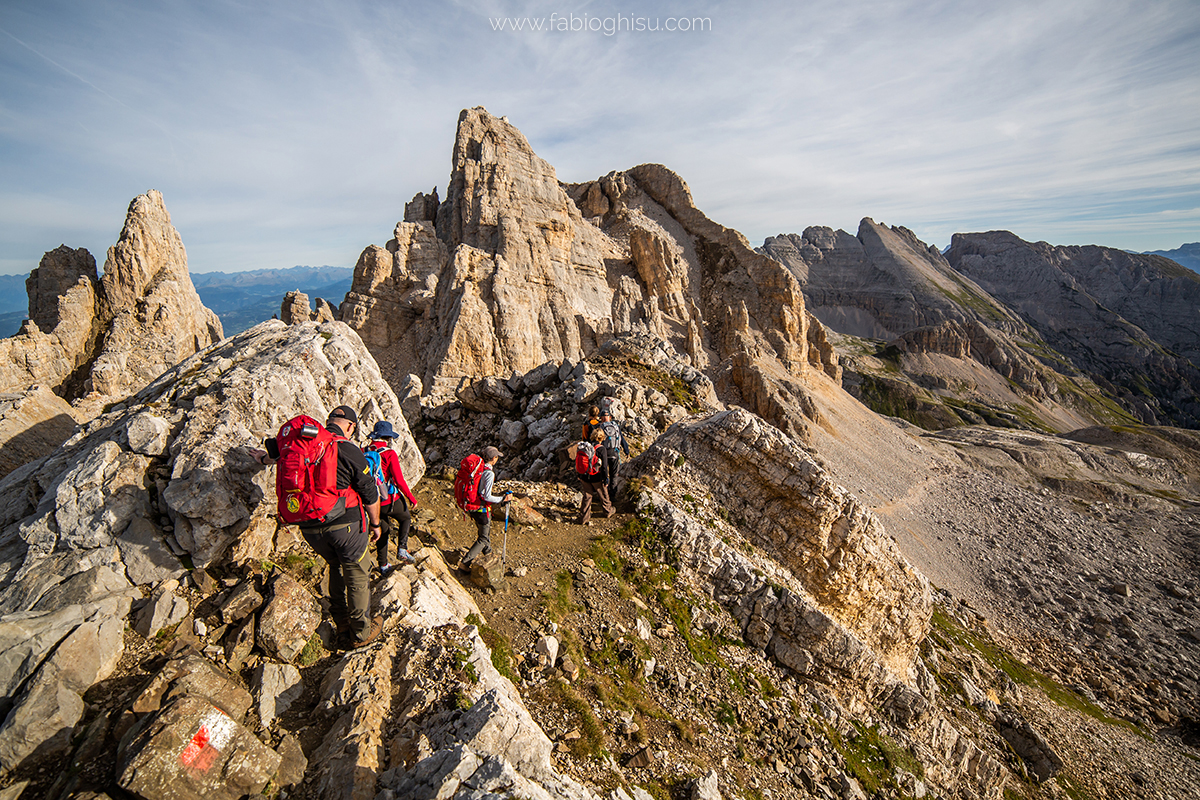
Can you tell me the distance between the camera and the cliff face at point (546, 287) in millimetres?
41438

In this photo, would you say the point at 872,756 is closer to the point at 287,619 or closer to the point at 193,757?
the point at 287,619

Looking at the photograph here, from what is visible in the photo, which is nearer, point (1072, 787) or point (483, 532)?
point (483, 532)

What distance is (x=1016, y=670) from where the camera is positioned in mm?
28281

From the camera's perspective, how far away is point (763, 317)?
69688 millimetres

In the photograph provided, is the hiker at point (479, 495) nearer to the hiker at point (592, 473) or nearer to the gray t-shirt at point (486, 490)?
the gray t-shirt at point (486, 490)

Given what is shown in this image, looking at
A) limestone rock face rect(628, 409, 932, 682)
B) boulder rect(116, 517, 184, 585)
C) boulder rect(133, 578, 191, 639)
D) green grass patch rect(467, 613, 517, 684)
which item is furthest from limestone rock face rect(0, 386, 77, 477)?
limestone rock face rect(628, 409, 932, 682)

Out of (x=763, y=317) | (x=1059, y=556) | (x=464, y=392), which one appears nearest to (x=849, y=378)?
(x=763, y=317)

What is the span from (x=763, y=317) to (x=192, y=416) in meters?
70.1

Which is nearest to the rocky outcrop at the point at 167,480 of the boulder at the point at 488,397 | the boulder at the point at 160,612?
the boulder at the point at 160,612

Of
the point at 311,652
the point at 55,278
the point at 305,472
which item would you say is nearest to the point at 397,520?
the point at 311,652

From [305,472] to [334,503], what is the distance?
0.60 meters

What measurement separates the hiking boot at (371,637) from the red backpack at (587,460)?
23.1ft

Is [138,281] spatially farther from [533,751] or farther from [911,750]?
[911,750]

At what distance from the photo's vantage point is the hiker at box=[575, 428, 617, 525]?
13.4 meters
